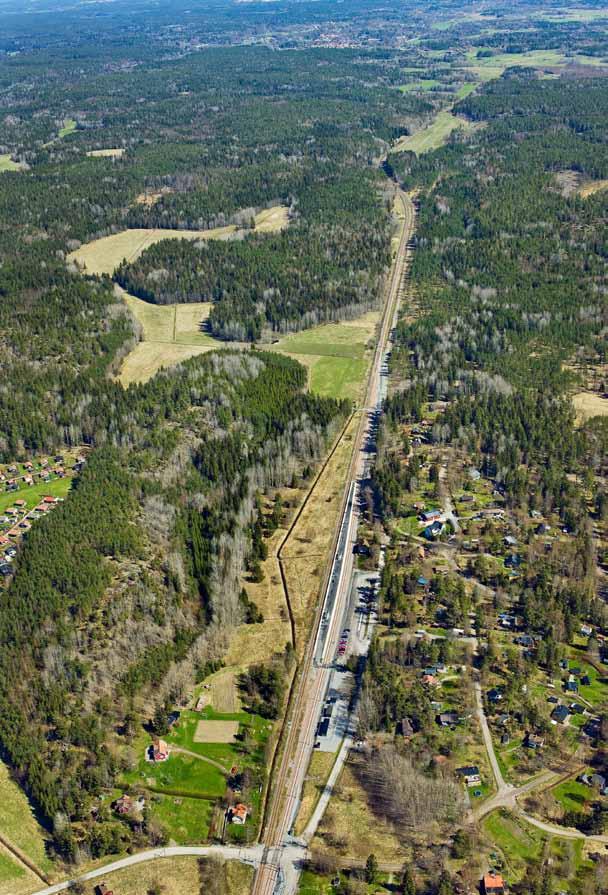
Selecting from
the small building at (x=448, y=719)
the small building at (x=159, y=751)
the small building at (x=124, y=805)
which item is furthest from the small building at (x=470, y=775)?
the small building at (x=124, y=805)

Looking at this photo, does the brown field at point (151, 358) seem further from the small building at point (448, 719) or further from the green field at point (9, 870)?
the green field at point (9, 870)

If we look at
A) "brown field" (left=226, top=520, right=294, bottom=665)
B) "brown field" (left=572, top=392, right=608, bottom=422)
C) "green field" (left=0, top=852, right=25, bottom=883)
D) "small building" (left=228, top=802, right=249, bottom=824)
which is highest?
"brown field" (left=572, top=392, right=608, bottom=422)

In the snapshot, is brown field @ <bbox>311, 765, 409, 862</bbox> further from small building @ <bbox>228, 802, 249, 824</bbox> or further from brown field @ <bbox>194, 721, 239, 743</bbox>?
brown field @ <bbox>194, 721, 239, 743</bbox>

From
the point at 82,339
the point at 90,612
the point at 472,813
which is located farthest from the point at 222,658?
the point at 82,339

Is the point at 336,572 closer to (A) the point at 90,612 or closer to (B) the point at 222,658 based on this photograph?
(B) the point at 222,658

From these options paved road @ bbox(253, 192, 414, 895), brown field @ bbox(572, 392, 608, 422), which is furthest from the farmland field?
brown field @ bbox(572, 392, 608, 422)
